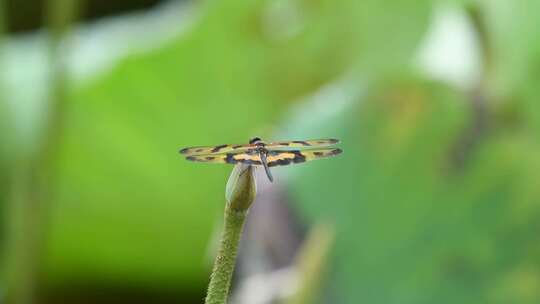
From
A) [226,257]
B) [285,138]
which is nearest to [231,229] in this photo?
[226,257]

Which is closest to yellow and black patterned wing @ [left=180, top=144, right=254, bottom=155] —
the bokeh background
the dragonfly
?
the dragonfly

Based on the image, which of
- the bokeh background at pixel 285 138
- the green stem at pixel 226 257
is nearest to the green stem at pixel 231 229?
the green stem at pixel 226 257

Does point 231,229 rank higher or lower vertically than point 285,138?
lower

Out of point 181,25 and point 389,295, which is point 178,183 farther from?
point 389,295

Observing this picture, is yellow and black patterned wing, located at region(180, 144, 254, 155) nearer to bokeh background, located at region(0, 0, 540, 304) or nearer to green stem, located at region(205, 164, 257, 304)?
green stem, located at region(205, 164, 257, 304)

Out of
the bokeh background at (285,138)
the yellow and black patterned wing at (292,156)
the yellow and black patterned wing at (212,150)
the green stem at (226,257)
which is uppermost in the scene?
the bokeh background at (285,138)

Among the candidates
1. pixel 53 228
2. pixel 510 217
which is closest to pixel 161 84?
pixel 53 228

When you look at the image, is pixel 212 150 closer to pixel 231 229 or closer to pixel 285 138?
pixel 231 229

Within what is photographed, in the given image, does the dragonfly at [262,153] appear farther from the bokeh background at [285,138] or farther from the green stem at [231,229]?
the bokeh background at [285,138]
